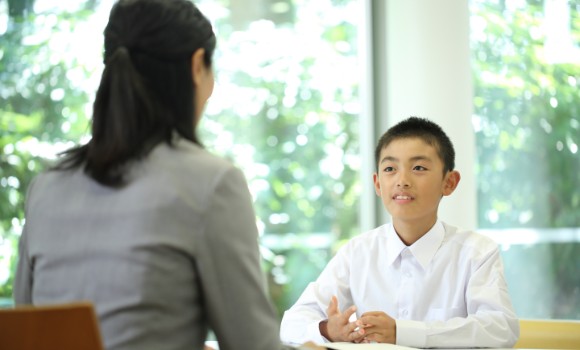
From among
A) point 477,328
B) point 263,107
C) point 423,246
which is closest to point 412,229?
point 423,246

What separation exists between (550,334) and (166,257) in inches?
69.6

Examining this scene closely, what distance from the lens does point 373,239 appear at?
289 centimetres

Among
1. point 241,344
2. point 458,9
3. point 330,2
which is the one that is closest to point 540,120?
point 458,9

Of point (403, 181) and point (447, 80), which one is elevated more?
point (447, 80)

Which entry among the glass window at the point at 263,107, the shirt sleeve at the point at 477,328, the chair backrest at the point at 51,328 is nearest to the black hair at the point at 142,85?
the chair backrest at the point at 51,328

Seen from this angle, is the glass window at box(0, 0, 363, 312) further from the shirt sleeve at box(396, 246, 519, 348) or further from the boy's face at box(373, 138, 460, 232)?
the shirt sleeve at box(396, 246, 519, 348)

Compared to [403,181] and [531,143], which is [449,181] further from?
[531,143]

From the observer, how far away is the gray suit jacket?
1.48 meters

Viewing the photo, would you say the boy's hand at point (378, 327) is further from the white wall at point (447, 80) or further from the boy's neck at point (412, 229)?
the white wall at point (447, 80)

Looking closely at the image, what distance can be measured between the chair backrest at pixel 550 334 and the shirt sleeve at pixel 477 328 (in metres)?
0.38

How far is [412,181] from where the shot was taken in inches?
114

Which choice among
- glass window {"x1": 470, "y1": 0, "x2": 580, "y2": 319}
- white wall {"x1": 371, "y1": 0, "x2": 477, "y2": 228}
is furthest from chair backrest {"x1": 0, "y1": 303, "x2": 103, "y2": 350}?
glass window {"x1": 470, "y1": 0, "x2": 580, "y2": 319}

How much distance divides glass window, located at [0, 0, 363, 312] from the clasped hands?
2.54 metres

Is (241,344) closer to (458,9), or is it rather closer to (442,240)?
(442,240)
